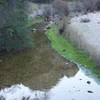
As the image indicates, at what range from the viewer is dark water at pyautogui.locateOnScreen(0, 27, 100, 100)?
1328 inches

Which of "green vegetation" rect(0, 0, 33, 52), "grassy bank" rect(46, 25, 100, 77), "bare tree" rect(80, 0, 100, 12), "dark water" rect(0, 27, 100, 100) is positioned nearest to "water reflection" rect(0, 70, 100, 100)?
"dark water" rect(0, 27, 100, 100)

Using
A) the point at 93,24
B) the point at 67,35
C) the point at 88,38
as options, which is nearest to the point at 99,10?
the point at 93,24

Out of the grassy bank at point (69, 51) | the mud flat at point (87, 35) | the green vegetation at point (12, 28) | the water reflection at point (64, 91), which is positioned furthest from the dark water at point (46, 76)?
the mud flat at point (87, 35)

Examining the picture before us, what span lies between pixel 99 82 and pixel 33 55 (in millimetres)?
14603

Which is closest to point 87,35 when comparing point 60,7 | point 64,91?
point 64,91

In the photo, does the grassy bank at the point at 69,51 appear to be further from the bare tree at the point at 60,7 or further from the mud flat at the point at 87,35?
the bare tree at the point at 60,7

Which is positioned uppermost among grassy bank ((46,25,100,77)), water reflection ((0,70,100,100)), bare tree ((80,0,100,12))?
water reflection ((0,70,100,100))

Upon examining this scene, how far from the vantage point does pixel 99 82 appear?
36.1 meters

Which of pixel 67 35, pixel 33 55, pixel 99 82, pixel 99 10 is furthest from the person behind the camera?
pixel 99 10

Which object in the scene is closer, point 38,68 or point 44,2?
point 38,68

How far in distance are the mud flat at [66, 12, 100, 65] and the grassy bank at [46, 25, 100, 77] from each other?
0.69m

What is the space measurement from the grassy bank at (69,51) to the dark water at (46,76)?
1.03 m

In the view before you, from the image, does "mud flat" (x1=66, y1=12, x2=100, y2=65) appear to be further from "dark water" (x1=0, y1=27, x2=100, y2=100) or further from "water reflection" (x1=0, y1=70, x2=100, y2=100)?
"water reflection" (x1=0, y1=70, x2=100, y2=100)

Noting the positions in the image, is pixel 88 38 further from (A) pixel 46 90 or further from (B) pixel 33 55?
(A) pixel 46 90
